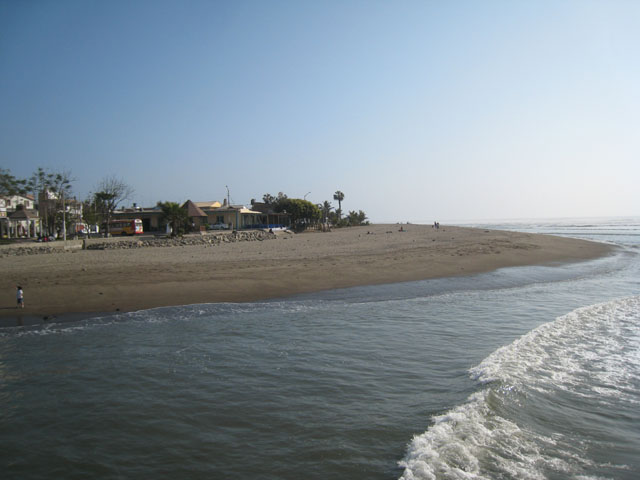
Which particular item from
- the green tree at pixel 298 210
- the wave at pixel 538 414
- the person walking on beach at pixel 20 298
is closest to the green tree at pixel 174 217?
the green tree at pixel 298 210

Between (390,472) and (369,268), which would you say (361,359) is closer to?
(390,472)

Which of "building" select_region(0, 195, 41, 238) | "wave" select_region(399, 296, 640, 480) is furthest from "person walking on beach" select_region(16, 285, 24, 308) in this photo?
"building" select_region(0, 195, 41, 238)

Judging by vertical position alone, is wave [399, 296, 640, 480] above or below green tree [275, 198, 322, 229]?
below

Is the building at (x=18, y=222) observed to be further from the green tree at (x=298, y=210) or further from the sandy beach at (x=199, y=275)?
the green tree at (x=298, y=210)

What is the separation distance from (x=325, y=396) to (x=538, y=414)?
10.3 ft

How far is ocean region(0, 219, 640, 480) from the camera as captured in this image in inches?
195

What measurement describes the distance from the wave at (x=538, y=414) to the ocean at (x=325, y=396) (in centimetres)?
3

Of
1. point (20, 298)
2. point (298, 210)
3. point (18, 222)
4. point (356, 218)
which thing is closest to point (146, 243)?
point (20, 298)

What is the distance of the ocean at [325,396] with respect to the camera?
496 centimetres

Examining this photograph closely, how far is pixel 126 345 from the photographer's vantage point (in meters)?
9.55

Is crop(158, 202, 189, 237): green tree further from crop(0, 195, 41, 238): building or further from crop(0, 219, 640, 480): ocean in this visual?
crop(0, 219, 640, 480): ocean

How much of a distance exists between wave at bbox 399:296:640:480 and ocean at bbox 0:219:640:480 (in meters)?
0.03

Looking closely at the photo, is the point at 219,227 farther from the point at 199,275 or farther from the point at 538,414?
the point at 538,414

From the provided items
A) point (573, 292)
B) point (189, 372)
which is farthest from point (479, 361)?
point (573, 292)
